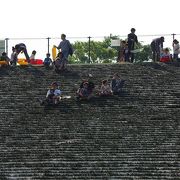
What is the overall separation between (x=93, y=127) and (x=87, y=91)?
353 cm

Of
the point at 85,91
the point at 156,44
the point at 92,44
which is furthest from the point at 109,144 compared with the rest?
the point at 92,44

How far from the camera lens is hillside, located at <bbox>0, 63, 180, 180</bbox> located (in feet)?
148

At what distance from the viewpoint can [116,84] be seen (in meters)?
53.0

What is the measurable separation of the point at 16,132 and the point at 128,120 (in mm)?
4747

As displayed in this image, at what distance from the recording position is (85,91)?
5219 cm

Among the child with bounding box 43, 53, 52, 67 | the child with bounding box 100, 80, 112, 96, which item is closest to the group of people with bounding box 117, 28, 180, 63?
the child with bounding box 43, 53, 52, 67

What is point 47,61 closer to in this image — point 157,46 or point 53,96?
point 157,46

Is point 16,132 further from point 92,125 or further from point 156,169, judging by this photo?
point 156,169

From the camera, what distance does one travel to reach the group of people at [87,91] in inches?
2032

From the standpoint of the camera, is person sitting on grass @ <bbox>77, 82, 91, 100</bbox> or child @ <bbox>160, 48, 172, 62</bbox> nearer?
person sitting on grass @ <bbox>77, 82, 91, 100</bbox>

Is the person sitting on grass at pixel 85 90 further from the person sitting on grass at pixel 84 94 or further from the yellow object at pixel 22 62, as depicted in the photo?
the yellow object at pixel 22 62

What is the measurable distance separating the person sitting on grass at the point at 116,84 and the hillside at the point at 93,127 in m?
0.35

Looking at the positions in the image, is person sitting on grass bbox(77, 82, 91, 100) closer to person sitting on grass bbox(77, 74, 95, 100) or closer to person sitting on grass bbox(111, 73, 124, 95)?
person sitting on grass bbox(77, 74, 95, 100)

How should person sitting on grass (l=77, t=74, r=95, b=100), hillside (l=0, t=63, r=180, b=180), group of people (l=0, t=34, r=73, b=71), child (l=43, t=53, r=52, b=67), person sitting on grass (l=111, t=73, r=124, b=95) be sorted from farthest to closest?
child (l=43, t=53, r=52, b=67) → group of people (l=0, t=34, r=73, b=71) → person sitting on grass (l=111, t=73, r=124, b=95) → person sitting on grass (l=77, t=74, r=95, b=100) → hillside (l=0, t=63, r=180, b=180)
